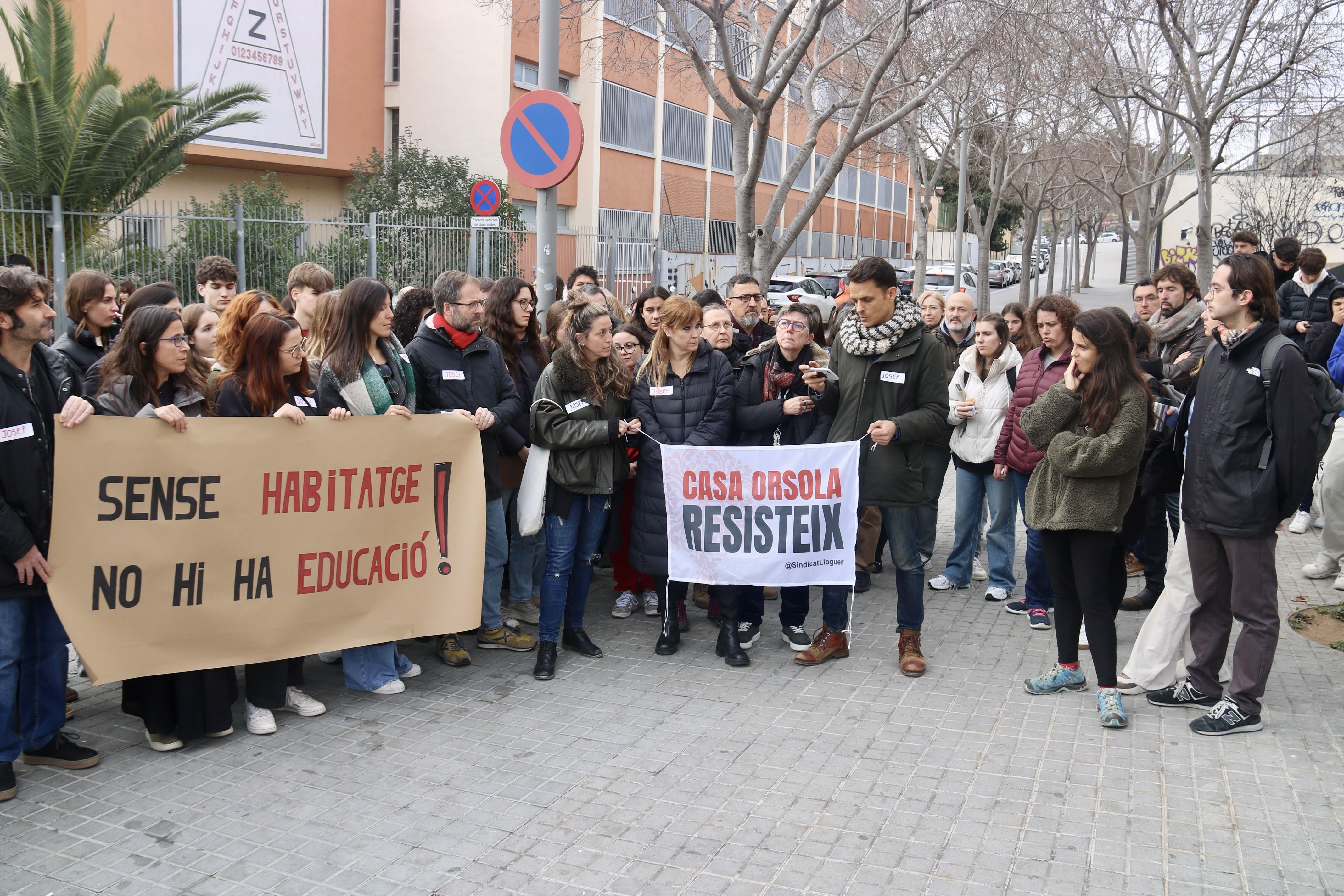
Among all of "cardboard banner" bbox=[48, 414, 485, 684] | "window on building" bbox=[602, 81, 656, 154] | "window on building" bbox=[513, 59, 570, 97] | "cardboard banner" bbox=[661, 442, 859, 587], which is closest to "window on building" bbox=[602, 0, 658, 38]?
"window on building" bbox=[602, 81, 656, 154]

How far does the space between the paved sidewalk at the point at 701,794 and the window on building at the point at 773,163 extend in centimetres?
4113

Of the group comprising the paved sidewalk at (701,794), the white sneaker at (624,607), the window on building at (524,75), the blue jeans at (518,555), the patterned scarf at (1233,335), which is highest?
the window on building at (524,75)

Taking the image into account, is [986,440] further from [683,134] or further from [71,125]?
[683,134]

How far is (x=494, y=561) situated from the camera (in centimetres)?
611

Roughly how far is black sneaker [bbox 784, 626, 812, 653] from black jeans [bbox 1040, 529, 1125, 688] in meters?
1.39

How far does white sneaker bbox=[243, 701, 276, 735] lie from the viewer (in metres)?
4.91

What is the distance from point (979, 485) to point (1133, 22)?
42.6 feet

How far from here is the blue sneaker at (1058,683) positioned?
5.52 metres

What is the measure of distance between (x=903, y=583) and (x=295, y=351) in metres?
3.35

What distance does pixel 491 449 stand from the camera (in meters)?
5.96

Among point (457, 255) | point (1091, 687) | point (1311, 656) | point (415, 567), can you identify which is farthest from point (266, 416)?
point (457, 255)

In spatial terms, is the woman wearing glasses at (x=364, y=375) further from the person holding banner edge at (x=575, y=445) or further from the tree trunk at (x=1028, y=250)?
the tree trunk at (x=1028, y=250)

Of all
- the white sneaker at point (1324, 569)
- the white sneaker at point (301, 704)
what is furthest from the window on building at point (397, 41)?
the white sneaker at point (301, 704)

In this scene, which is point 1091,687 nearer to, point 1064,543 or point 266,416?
point 1064,543
